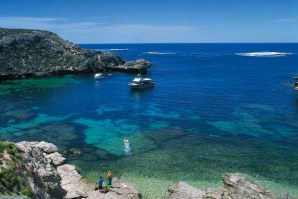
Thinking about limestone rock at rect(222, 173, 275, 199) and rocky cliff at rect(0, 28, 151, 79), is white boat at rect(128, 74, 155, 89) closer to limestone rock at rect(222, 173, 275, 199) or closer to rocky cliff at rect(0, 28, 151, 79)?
rocky cliff at rect(0, 28, 151, 79)

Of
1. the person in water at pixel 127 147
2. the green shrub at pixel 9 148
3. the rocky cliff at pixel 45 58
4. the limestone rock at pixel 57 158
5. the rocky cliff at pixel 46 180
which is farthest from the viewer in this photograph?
the rocky cliff at pixel 45 58

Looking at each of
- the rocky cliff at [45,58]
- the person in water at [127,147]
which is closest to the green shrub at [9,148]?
the person in water at [127,147]

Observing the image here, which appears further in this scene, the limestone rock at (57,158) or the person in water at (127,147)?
the person in water at (127,147)

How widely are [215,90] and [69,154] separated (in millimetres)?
67379

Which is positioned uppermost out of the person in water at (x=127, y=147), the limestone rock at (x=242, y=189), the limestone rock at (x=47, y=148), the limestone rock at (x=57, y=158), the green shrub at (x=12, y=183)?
the green shrub at (x=12, y=183)

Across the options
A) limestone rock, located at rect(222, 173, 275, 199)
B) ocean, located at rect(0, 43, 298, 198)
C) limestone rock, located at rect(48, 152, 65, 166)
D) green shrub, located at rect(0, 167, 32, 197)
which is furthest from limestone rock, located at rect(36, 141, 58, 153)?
limestone rock, located at rect(222, 173, 275, 199)

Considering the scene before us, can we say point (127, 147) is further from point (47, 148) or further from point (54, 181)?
point (54, 181)

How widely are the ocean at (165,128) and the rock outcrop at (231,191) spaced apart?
3378mm

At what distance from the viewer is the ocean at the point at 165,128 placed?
1832 inches

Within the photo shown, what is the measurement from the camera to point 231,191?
34.6 metres

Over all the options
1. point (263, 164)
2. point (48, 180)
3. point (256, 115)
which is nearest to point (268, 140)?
point (263, 164)

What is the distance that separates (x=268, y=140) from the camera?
194 feet

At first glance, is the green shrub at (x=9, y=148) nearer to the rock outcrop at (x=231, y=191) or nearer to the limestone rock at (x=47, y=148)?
the rock outcrop at (x=231, y=191)

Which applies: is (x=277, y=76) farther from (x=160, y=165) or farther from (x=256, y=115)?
(x=160, y=165)
